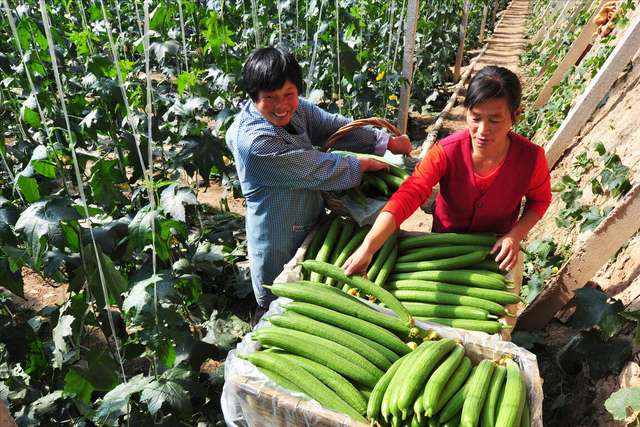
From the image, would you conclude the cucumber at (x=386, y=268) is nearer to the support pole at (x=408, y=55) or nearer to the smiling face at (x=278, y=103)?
the smiling face at (x=278, y=103)

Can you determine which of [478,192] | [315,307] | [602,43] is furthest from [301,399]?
[602,43]

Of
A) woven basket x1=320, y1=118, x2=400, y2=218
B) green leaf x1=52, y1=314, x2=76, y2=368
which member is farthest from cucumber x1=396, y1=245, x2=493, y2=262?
green leaf x1=52, y1=314, x2=76, y2=368

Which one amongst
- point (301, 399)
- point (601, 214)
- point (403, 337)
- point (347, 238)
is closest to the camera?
point (301, 399)

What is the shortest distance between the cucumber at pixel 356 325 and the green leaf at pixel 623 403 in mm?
1004

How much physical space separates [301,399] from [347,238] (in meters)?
1.07

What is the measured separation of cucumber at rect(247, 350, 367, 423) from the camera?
155 centimetres

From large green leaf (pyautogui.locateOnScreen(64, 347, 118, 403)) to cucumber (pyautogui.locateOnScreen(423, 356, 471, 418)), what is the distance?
160 cm

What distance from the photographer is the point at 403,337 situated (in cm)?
185

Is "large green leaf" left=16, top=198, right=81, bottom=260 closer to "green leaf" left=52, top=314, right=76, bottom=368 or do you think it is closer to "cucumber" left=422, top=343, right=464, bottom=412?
"green leaf" left=52, top=314, right=76, bottom=368

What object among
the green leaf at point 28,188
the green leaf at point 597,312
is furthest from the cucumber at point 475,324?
the green leaf at point 28,188

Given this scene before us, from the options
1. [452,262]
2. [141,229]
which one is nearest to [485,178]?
[452,262]

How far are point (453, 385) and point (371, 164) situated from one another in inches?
53.4

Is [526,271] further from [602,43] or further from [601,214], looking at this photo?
[602,43]

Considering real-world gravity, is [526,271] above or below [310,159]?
below
